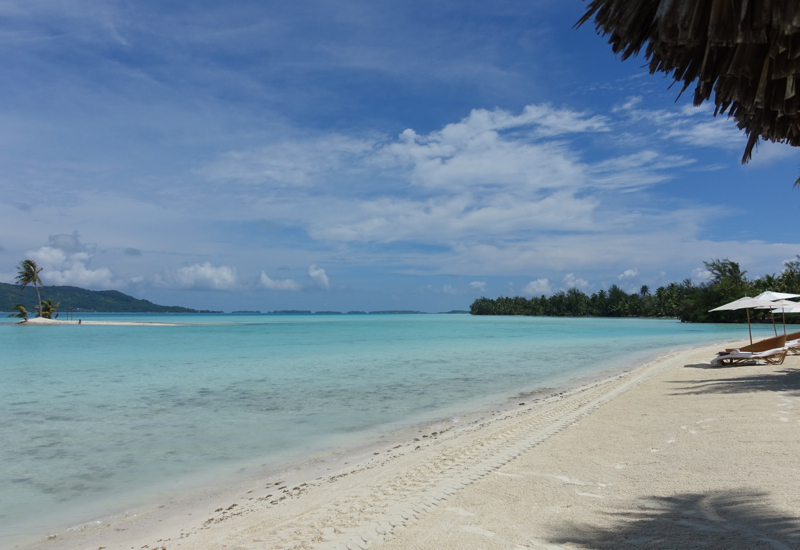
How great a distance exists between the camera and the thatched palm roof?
2.78m

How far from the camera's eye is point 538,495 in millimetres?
4340

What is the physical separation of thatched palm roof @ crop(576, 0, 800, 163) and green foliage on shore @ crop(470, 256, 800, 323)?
198 feet

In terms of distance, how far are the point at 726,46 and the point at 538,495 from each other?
3792 mm

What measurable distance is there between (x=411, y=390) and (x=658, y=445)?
8326 mm

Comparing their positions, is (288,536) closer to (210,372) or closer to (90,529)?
(90,529)

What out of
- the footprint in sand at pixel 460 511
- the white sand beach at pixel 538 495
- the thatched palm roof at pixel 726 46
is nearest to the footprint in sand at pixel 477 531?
the white sand beach at pixel 538 495

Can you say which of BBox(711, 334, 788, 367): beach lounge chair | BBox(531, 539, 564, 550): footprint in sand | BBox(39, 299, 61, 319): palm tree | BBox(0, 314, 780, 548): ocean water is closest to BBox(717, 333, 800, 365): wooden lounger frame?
BBox(711, 334, 788, 367): beach lounge chair

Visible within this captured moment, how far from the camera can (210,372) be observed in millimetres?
18188

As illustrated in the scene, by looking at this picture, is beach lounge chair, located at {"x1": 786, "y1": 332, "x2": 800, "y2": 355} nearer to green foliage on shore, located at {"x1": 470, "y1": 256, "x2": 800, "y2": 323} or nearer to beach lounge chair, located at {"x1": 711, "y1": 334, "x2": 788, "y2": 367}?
beach lounge chair, located at {"x1": 711, "y1": 334, "x2": 788, "y2": 367}

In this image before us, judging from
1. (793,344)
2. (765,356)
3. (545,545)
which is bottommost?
(545,545)

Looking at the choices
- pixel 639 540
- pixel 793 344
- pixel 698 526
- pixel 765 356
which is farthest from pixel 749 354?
pixel 639 540

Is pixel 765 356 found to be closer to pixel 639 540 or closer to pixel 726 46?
pixel 639 540

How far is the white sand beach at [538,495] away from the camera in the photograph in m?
3.51

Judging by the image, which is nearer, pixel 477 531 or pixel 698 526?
pixel 698 526
